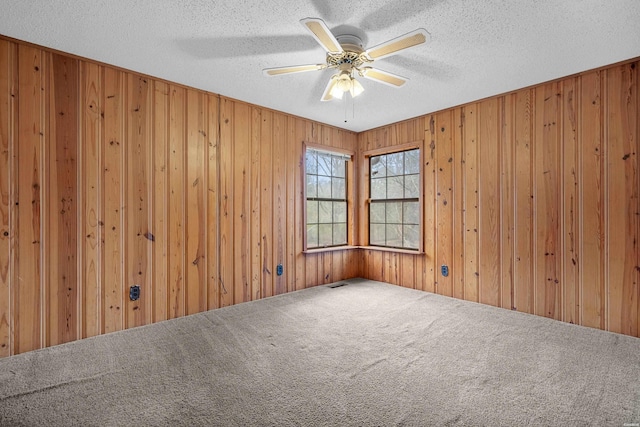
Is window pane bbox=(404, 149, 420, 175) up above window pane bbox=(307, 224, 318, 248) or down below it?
above

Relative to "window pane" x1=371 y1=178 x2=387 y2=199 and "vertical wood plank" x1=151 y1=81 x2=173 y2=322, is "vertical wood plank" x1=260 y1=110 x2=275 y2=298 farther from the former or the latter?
"window pane" x1=371 y1=178 x2=387 y2=199

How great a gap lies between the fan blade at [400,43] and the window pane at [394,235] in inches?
107

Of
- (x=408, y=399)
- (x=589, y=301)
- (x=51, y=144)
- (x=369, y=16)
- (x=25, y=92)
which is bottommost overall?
(x=408, y=399)

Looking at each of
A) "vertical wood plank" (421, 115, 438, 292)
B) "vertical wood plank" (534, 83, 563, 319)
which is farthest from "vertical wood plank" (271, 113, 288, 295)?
"vertical wood plank" (534, 83, 563, 319)

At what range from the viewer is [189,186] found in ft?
10.2

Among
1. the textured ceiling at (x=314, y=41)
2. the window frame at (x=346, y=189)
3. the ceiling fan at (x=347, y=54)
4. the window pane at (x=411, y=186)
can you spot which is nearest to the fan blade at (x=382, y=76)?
the ceiling fan at (x=347, y=54)

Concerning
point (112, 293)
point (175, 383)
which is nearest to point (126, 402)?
point (175, 383)

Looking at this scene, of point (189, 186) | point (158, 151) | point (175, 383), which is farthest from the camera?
point (189, 186)

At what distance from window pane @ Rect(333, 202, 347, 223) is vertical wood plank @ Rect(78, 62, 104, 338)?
290cm

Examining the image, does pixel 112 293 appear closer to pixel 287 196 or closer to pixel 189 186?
pixel 189 186

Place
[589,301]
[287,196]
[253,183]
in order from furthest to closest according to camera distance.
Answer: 1. [287,196]
2. [253,183]
3. [589,301]

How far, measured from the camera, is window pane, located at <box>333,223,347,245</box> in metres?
4.58

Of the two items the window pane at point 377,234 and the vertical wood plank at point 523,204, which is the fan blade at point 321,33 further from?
the window pane at point 377,234

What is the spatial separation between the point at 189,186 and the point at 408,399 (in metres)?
2.66
